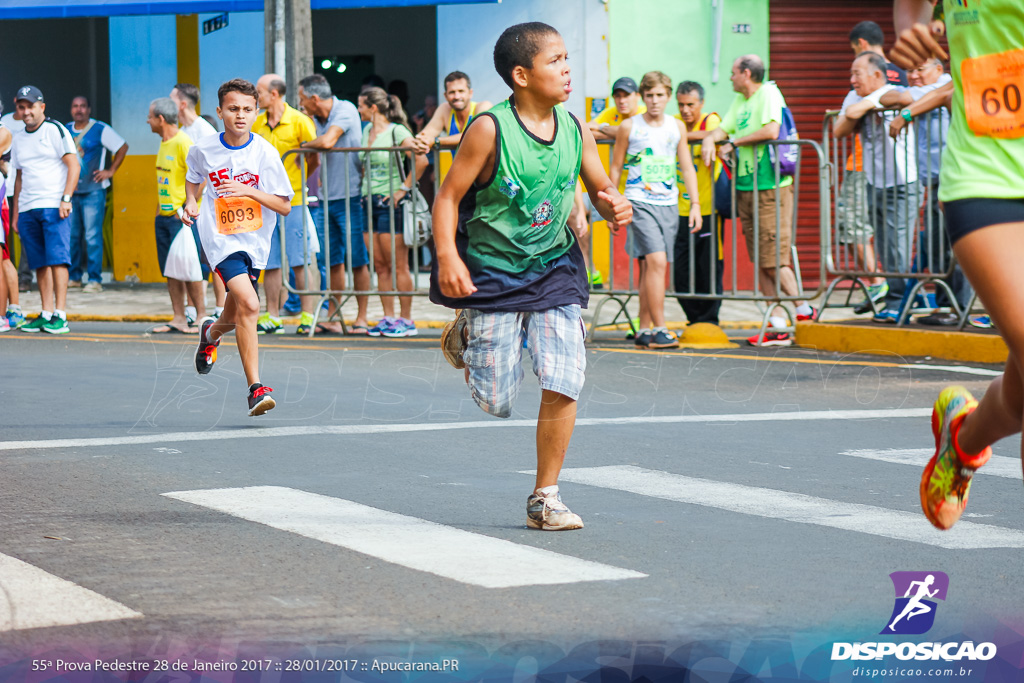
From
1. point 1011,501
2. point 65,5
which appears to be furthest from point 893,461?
point 65,5

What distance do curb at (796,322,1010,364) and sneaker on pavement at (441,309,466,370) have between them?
577 centimetres

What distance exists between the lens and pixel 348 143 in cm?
1346

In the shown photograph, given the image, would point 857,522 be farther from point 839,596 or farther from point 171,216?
point 171,216

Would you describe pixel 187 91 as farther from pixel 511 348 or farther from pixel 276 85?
pixel 511 348

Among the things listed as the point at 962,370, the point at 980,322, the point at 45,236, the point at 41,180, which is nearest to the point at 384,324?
the point at 45,236

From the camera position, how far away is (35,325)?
13766mm

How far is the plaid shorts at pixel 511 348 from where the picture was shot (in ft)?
16.9

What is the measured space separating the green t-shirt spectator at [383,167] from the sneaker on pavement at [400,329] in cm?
105

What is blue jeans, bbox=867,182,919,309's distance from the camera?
11.3m

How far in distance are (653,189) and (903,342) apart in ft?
7.08

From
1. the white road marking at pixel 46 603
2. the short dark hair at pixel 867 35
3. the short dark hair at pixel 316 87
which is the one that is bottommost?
the white road marking at pixel 46 603

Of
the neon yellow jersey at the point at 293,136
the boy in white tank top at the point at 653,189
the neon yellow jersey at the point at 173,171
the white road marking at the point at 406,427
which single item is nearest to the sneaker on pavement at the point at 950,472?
the white road marking at the point at 406,427

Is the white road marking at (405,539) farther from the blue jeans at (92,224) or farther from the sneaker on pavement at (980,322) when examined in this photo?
the blue jeans at (92,224)

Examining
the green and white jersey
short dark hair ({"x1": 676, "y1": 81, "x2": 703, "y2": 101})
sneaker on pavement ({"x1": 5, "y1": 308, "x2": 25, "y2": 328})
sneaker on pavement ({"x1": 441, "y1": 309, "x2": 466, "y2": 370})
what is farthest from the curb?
sneaker on pavement ({"x1": 5, "y1": 308, "x2": 25, "y2": 328})
